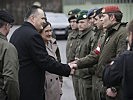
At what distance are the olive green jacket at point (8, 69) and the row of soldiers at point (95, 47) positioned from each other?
45.5 inches

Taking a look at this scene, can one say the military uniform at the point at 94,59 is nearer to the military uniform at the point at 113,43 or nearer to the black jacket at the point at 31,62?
the military uniform at the point at 113,43

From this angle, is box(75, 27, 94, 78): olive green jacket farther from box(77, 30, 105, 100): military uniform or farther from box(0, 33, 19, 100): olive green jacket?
box(0, 33, 19, 100): olive green jacket

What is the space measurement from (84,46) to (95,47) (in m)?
0.36

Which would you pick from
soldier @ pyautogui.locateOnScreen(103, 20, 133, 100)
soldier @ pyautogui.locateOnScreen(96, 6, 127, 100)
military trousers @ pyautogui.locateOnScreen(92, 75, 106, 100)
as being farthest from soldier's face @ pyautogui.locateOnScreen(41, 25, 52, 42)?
soldier @ pyautogui.locateOnScreen(103, 20, 133, 100)

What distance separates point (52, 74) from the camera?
604 centimetres

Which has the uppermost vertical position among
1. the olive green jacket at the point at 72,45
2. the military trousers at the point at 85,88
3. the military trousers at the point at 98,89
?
the olive green jacket at the point at 72,45

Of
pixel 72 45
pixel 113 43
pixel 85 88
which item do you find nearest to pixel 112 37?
pixel 113 43

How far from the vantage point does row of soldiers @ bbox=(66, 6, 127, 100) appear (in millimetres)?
5699

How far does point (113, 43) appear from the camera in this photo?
5695 mm

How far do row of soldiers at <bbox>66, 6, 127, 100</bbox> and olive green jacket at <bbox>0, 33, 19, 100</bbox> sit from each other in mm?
1156

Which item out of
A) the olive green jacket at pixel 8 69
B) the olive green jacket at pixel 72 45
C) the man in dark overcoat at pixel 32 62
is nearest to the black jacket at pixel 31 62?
the man in dark overcoat at pixel 32 62

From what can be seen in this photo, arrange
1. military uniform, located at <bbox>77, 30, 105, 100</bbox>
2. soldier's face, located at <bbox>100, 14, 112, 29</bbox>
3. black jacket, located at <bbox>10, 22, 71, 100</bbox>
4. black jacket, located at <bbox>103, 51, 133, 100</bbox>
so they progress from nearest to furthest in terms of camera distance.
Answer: black jacket, located at <bbox>103, 51, 133, 100</bbox> → black jacket, located at <bbox>10, 22, 71, 100</bbox> → soldier's face, located at <bbox>100, 14, 112, 29</bbox> → military uniform, located at <bbox>77, 30, 105, 100</bbox>

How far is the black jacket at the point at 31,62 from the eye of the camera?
5.48 metres

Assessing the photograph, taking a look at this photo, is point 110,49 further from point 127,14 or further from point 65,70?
point 127,14
